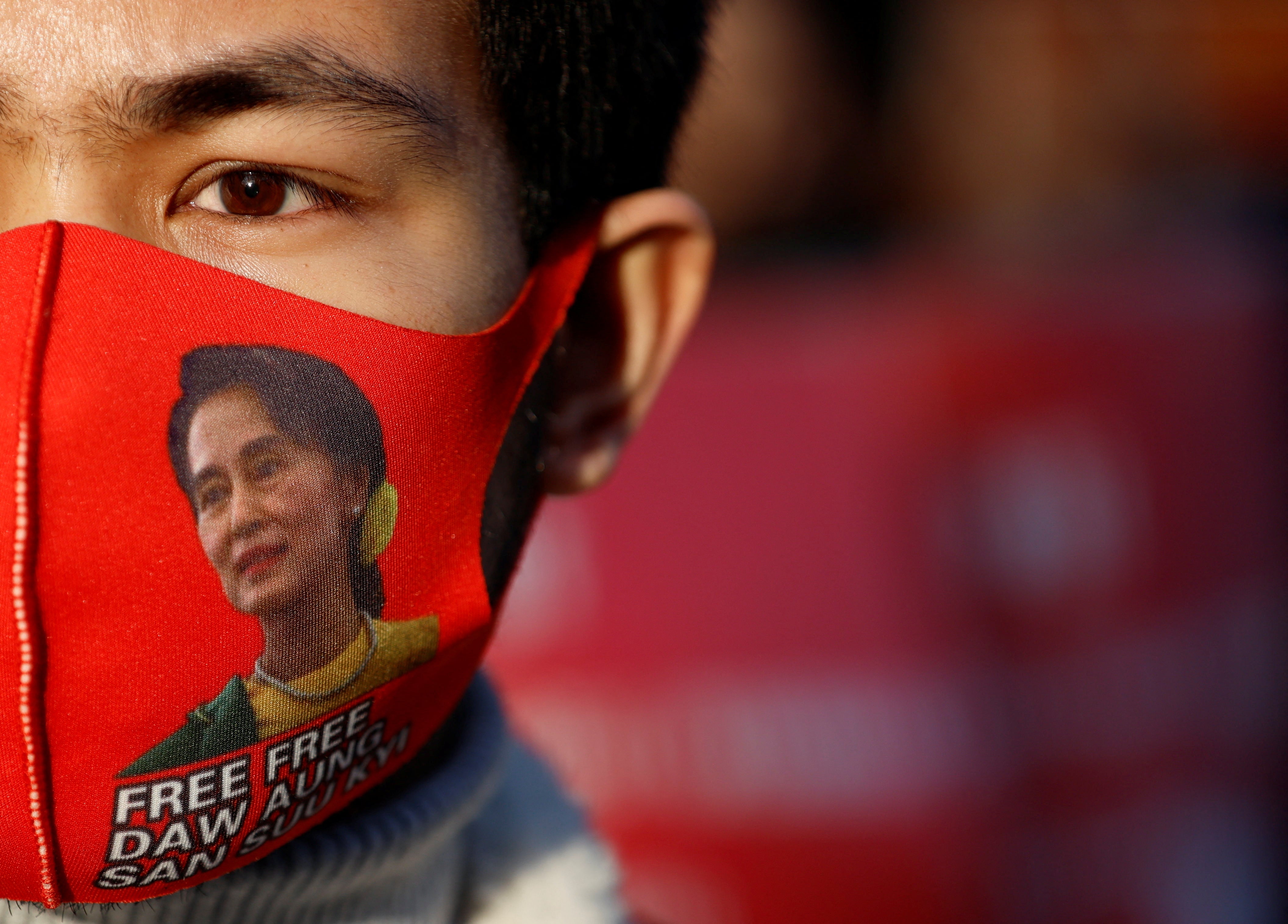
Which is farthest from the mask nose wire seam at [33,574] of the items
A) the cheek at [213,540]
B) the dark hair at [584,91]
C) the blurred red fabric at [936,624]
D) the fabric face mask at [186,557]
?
the blurred red fabric at [936,624]

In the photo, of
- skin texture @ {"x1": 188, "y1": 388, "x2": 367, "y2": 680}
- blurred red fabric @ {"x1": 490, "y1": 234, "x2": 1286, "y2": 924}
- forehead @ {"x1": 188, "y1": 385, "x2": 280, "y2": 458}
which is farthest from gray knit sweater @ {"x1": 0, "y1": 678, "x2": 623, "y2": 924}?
blurred red fabric @ {"x1": 490, "y1": 234, "x2": 1286, "y2": 924}

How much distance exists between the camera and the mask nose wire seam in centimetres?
81

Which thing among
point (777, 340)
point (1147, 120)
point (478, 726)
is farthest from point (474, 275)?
point (1147, 120)

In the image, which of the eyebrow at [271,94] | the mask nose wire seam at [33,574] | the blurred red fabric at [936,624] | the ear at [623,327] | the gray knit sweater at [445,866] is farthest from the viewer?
the blurred red fabric at [936,624]

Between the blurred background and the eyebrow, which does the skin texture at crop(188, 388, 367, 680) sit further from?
the blurred background

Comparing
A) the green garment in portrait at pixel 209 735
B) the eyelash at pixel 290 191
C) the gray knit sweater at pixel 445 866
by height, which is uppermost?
the eyelash at pixel 290 191

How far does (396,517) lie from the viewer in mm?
972

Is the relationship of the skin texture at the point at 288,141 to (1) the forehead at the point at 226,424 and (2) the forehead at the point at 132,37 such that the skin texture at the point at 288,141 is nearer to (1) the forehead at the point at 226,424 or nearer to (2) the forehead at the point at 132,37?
(2) the forehead at the point at 132,37

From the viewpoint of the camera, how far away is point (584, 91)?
123 centimetres

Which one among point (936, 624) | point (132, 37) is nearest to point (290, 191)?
point (132, 37)

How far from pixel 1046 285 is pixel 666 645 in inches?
49.9

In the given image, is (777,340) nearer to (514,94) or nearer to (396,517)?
(514,94)

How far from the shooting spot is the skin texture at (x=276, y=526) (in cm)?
87

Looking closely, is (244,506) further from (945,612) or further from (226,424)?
(945,612)
